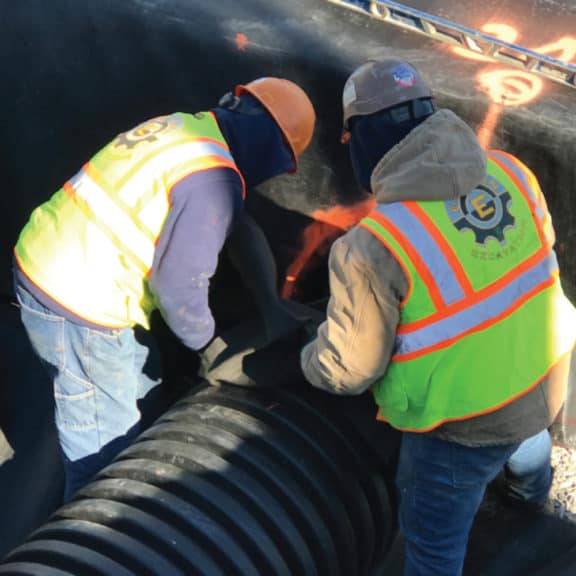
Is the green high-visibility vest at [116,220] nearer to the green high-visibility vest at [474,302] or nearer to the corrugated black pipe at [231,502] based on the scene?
the corrugated black pipe at [231,502]

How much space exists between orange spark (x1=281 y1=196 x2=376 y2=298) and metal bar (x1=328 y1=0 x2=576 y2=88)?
64 centimetres

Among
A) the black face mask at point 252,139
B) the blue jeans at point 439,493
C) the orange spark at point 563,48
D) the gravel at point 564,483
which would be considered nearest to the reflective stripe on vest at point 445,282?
the blue jeans at point 439,493

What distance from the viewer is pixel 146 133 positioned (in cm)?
239

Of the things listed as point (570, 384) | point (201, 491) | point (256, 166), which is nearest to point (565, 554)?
point (570, 384)

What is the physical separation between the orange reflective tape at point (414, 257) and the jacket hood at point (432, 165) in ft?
0.20

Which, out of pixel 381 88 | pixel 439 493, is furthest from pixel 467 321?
pixel 381 88

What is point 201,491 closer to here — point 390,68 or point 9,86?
point 390,68

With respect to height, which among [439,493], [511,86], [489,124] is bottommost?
[439,493]

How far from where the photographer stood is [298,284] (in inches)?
121

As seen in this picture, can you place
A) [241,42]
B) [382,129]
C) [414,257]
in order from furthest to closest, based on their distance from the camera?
[241,42]
[382,129]
[414,257]

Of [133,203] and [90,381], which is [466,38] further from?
[90,381]

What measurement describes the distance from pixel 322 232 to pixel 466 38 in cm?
84

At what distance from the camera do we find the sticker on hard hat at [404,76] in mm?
2072

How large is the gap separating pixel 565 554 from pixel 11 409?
2212 millimetres
